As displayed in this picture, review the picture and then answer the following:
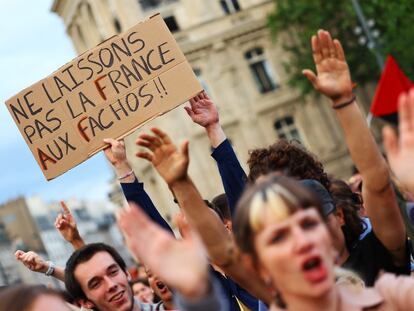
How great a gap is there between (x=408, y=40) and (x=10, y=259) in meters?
91.4

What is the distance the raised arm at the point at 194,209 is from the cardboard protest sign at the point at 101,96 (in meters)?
1.86

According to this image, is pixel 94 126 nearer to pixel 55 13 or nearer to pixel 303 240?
pixel 303 240

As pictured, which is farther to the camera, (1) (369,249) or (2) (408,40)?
(2) (408,40)

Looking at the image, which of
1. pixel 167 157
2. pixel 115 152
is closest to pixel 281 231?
pixel 167 157

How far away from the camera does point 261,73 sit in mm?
33438

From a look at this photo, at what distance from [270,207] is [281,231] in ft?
0.28

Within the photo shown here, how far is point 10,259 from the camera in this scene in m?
110

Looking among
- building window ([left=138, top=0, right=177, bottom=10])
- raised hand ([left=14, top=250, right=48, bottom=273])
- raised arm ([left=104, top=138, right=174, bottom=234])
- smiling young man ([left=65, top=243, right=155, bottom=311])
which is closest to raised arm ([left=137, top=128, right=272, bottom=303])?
raised arm ([left=104, top=138, right=174, bottom=234])

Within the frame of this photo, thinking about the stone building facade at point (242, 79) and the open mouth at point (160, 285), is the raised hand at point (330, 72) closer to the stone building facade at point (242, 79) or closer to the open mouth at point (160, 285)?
the open mouth at point (160, 285)

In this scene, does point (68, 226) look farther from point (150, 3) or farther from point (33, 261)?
point (150, 3)

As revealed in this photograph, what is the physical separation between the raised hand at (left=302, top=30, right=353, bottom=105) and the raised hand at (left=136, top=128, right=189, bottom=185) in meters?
0.59

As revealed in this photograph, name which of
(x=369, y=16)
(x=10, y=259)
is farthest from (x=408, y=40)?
(x=10, y=259)

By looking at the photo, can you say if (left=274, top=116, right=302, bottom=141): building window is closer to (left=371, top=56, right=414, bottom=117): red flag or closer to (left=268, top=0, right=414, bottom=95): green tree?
(left=268, top=0, right=414, bottom=95): green tree

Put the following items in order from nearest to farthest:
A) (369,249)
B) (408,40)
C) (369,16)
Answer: (369,249) → (408,40) → (369,16)
